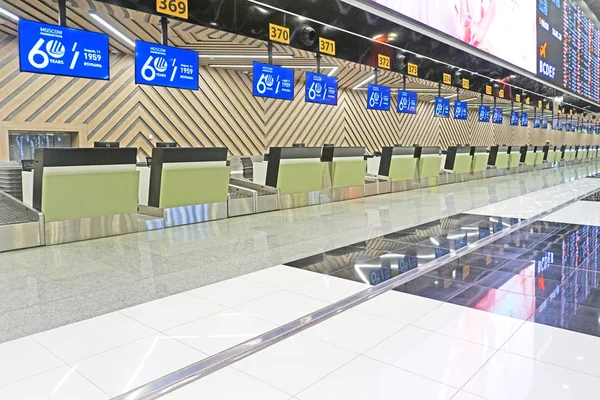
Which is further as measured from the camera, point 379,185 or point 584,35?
point 584,35

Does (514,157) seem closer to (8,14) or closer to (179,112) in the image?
(179,112)

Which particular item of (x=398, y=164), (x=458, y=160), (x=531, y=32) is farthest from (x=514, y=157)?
(x=398, y=164)

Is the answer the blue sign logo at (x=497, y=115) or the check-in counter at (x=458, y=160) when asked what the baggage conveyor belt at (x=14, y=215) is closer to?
the check-in counter at (x=458, y=160)

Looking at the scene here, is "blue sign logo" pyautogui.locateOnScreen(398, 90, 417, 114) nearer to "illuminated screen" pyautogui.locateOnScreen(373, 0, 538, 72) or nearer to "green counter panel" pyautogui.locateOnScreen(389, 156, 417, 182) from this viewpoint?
"illuminated screen" pyautogui.locateOnScreen(373, 0, 538, 72)

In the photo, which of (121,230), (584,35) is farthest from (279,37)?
(584,35)

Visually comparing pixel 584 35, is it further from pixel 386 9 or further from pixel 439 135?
pixel 386 9

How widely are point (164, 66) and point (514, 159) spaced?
44.2 ft

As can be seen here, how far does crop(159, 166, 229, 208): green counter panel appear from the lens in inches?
223

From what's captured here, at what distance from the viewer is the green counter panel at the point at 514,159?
1560 cm

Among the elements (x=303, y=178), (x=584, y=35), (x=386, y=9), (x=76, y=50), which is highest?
(x=584, y=35)

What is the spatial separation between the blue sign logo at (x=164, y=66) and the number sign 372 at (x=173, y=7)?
48 cm

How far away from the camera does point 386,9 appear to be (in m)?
9.43

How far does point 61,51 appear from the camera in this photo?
212 inches

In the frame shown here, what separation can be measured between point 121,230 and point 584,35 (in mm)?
23341
